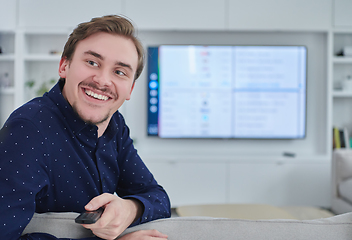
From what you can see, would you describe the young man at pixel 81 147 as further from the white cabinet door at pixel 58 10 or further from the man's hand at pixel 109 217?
the white cabinet door at pixel 58 10

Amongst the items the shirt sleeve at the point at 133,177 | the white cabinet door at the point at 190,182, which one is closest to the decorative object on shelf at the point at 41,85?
the white cabinet door at the point at 190,182

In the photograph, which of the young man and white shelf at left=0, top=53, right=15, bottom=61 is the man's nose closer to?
the young man

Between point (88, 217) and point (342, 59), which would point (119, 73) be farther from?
point (342, 59)

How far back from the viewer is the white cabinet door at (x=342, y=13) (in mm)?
3160

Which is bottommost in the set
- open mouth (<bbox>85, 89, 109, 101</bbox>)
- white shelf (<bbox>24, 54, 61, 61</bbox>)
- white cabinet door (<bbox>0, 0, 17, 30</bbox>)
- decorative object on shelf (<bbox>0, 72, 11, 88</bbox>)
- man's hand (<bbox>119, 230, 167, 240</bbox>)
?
man's hand (<bbox>119, 230, 167, 240</bbox>)

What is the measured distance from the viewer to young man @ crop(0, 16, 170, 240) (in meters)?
0.65

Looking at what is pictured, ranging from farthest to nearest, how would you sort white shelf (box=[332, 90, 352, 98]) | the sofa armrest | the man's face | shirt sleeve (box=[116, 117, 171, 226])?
1. white shelf (box=[332, 90, 352, 98])
2. the sofa armrest
3. shirt sleeve (box=[116, 117, 171, 226])
4. the man's face

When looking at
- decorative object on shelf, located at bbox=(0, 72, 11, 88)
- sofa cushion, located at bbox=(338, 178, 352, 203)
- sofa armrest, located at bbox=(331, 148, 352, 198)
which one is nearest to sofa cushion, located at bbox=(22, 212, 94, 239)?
sofa cushion, located at bbox=(338, 178, 352, 203)

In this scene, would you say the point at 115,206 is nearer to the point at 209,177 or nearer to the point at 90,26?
the point at 90,26

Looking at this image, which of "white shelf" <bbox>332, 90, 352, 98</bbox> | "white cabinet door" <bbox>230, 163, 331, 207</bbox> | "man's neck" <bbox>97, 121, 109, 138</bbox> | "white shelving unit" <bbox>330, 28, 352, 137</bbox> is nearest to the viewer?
"man's neck" <bbox>97, 121, 109, 138</bbox>

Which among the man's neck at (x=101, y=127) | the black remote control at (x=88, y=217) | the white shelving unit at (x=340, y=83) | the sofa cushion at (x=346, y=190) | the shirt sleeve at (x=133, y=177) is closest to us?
the black remote control at (x=88, y=217)

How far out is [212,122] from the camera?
332 cm

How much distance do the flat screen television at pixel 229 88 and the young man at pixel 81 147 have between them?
7.18 ft

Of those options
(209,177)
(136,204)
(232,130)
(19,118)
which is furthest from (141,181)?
(232,130)
